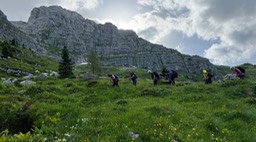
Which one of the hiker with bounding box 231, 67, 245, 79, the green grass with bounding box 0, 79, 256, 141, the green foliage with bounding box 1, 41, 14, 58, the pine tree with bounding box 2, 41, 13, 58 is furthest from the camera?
the green foliage with bounding box 1, 41, 14, 58

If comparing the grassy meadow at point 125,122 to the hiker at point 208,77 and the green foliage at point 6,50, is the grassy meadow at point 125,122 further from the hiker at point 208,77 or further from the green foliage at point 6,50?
the green foliage at point 6,50

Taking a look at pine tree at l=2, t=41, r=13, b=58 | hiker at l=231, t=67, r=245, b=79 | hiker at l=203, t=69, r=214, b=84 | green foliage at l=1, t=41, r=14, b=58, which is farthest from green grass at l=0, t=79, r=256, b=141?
green foliage at l=1, t=41, r=14, b=58

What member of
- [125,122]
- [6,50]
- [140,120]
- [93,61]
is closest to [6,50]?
[6,50]

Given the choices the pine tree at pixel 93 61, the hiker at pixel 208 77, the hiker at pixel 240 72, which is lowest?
the hiker at pixel 208 77

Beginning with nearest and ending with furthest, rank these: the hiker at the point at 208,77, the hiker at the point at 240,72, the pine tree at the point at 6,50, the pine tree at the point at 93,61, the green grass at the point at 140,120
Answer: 1. the green grass at the point at 140,120
2. the hiker at the point at 240,72
3. the hiker at the point at 208,77
4. the pine tree at the point at 6,50
5. the pine tree at the point at 93,61

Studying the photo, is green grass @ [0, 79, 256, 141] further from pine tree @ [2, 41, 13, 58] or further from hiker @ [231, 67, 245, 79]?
pine tree @ [2, 41, 13, 58]

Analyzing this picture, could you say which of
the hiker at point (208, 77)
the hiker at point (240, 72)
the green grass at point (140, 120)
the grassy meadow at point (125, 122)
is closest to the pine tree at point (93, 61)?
the hiker at point (208, 77)

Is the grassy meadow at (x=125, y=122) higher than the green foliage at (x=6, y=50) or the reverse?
the reverse

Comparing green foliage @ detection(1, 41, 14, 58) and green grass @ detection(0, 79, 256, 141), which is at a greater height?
green foliage @ detection(1, 41, 14, 58)

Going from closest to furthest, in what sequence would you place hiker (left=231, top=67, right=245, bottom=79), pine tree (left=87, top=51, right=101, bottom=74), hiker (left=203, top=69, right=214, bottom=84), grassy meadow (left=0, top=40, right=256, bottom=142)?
grassy meadow (left=0, top=40, right=256, bottom=142) → hiker (left=231, top=67, right=245, bottom=79) → hiker (left=203, top=69, right=214, bottom=84) → pine tree (left=87, top=51, right=101, bottom=74)

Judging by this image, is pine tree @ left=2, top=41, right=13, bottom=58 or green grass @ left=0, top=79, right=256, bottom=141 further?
pine tree @ left=2, top=41, right=13, bottom=58

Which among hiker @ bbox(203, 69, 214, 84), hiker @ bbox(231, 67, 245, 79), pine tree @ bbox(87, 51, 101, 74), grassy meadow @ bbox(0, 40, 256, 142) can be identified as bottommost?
grassy meadow @ bbox(0, 40, 256, 142)

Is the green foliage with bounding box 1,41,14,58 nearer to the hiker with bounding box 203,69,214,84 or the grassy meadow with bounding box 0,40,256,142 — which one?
the hiker with bounding box 203,69,214,84

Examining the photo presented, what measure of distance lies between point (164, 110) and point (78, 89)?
46.4 ft
